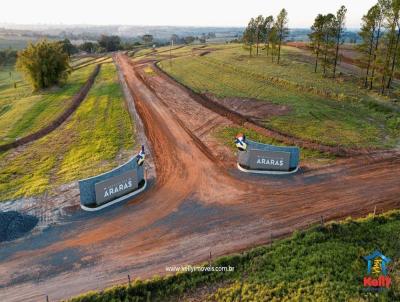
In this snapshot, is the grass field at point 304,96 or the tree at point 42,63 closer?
the grass field at point 304,96

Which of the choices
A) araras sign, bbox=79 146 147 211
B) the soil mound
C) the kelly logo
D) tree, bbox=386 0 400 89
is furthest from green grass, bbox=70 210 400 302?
tree, bbox=386 0 400 89

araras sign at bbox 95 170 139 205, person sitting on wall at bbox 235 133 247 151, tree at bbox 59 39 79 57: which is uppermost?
tree at bbox 59 39 79 57

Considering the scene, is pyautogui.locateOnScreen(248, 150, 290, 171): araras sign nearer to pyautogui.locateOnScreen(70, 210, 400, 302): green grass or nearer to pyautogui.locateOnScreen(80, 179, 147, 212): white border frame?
pyautogui.locateOnScreen(70, 210, 400, 302): green grass

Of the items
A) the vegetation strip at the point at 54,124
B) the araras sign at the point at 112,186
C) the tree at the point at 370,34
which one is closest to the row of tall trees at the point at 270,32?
the tree at the point at 370,34

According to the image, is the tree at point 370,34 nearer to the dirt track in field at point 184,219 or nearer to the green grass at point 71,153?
the dirt track in field at point 184,219

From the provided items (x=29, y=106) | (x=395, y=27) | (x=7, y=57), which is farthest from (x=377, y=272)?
(x=7, y=57)

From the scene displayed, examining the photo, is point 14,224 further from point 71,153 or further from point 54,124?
point 54,124

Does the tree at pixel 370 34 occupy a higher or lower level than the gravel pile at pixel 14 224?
higher
